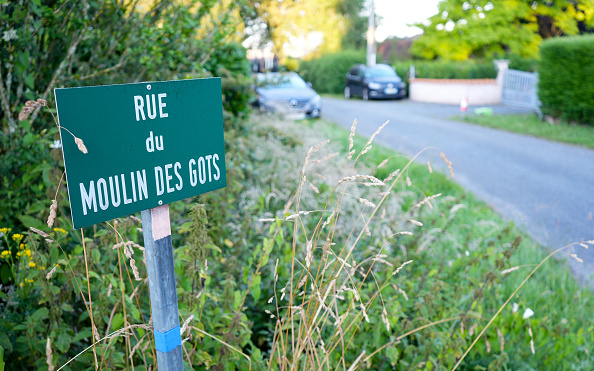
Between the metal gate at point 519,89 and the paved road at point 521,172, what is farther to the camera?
the metal gate at point 519,89

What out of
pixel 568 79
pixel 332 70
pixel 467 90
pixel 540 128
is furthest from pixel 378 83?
pixel 540 128

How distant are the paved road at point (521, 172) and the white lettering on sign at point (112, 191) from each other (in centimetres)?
370

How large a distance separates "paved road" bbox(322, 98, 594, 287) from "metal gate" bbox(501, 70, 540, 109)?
19.4ft

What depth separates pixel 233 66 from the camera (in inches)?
218

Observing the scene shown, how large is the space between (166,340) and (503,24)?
25101mm

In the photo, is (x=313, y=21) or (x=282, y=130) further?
(x=313, y=21)

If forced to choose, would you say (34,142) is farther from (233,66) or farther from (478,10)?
(478,10)

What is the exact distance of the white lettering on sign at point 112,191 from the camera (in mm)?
1142

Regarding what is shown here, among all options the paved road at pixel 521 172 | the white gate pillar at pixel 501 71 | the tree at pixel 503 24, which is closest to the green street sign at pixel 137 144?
the paved road at pixel 521 172

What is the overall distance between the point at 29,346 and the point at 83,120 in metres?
1.15

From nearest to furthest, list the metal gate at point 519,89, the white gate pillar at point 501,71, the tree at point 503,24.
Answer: the metal gate at point 519,89, the white gate pillar at point 501,71, the tree at point 503,24

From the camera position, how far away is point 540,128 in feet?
37.2

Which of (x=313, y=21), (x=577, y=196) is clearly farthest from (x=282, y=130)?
(x=313, y=21)

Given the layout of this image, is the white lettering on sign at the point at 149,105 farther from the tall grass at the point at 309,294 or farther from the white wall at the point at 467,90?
the white wall at the point at 467,90
